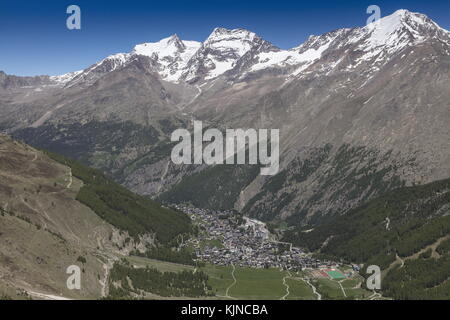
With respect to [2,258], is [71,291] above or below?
below

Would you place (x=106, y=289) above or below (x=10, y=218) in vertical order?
below

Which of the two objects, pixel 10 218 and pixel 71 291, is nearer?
pixel 71 291

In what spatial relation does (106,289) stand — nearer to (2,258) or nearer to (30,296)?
(2,258)
